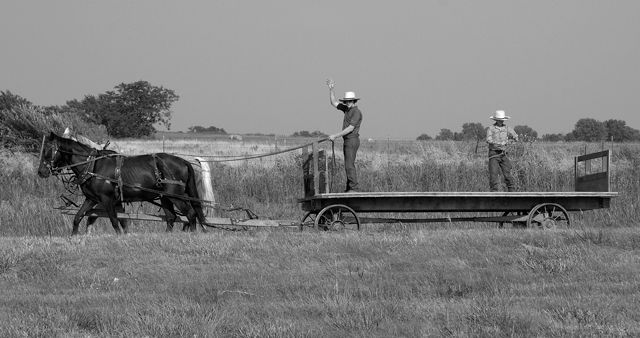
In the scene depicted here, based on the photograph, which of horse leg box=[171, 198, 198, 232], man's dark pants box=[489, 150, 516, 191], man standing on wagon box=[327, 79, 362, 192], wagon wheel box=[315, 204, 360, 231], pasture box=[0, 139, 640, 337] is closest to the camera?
pasture box=[0, 139, 640, 337]

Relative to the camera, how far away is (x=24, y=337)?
263 inches

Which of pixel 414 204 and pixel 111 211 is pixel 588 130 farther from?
pixel 111 211

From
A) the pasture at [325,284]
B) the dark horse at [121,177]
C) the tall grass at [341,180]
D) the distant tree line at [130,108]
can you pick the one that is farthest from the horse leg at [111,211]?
the distant tree line at [130,108]

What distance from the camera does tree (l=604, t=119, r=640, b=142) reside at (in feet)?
250

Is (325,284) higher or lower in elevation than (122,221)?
lower

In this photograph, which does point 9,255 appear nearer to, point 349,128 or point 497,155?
point 349,128

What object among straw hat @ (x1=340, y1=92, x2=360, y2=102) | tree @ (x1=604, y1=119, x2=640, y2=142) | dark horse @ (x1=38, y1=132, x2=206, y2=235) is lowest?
dark horse @ (x1=38, y1=132, x2=206, y2=235)

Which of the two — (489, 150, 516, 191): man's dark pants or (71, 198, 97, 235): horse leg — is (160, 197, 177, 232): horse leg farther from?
(489, 150, 516, 191): man's dark pants

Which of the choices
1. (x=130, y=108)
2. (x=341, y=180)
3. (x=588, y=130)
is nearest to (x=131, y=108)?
(x=130, y=108)

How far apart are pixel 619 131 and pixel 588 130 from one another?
10.6 ft

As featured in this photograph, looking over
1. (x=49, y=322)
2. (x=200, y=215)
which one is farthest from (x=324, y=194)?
(x=49, y=322)

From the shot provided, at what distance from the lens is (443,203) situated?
13281mm

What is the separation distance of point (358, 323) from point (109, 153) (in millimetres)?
8305

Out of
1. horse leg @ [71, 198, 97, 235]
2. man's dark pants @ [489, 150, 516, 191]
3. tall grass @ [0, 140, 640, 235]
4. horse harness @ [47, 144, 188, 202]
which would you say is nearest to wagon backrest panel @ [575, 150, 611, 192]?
man's dark pants @ [489, 150, 516, 191]
